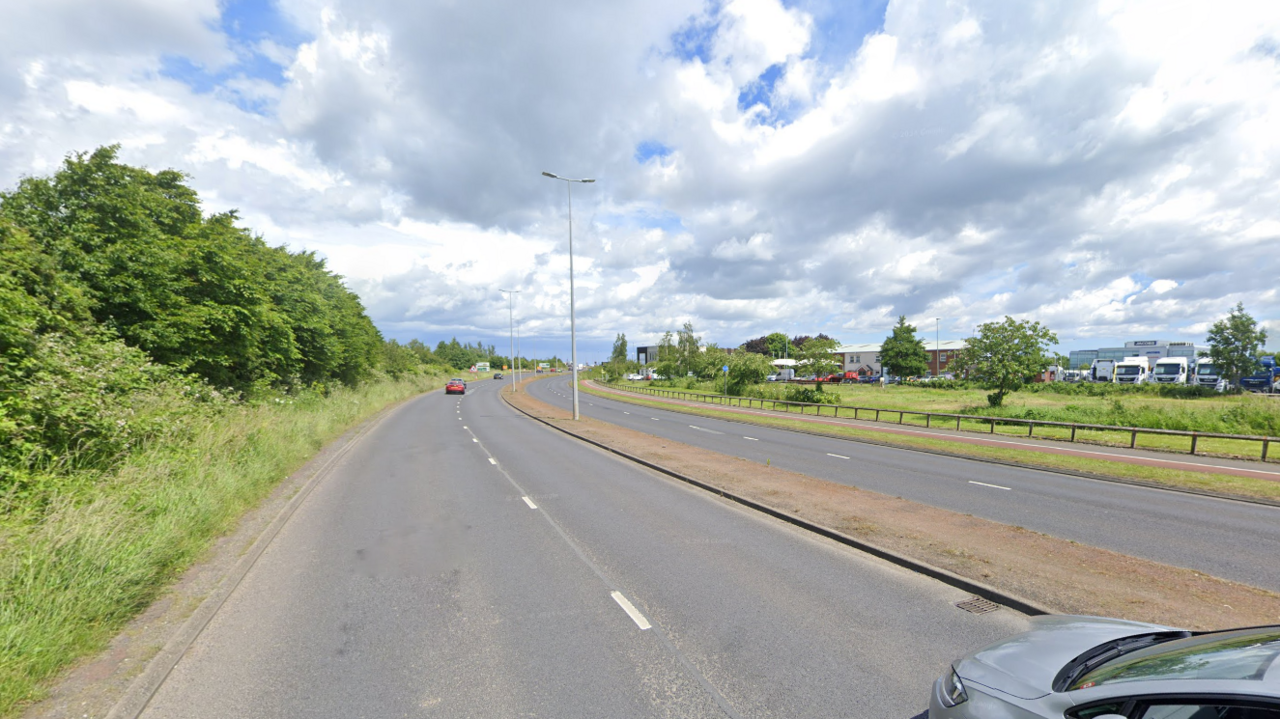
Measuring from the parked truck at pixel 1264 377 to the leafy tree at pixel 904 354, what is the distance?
30.2m

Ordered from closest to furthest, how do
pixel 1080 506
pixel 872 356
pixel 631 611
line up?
pixel 631 611 → pixel 1080 506 → pixel 872 356

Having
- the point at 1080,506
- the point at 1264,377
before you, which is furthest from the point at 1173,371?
the point at 1080,506

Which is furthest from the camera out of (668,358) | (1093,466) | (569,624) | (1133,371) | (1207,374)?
(668,358)

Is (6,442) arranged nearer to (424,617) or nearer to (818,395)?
(424,617)

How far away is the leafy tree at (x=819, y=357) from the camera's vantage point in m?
46.8

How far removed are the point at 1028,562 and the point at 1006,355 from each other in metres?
29.8

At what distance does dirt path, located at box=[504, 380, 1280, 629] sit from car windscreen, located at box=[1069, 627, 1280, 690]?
3109mm

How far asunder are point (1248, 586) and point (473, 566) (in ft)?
29.1

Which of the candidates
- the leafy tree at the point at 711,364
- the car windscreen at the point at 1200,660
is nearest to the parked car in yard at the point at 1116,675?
the car windscreen at the point at 1200,660

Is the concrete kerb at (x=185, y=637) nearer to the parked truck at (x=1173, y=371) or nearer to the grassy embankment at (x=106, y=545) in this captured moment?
the grassy embankment at (x=106, y=545)

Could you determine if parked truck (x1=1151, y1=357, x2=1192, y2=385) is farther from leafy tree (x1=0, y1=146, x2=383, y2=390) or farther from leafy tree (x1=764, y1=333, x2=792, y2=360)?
leafy tree (x1=764, y1=333, x2=792, y2=360)

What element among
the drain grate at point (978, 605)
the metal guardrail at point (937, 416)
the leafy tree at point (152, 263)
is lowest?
the drain grate at point (978, 605)

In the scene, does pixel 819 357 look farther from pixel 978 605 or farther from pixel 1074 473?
pixel 978 605

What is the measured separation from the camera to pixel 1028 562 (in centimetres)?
666
